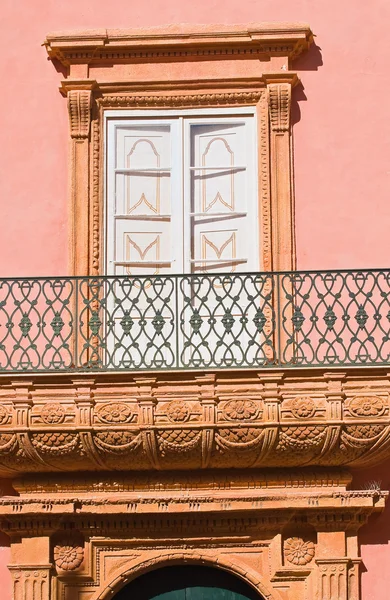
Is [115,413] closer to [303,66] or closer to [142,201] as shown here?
[142,201]

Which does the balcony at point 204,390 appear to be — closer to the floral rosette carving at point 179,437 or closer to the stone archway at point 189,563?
the floral rosette carving at point 179,437

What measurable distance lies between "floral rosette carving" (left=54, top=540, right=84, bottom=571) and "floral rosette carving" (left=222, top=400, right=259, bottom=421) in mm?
1528

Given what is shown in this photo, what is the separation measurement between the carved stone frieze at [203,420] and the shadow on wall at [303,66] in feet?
7.80

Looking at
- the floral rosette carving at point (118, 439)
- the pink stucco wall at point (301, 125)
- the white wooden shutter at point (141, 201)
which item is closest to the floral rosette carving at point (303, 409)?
the floral rosette carving at point (118, 439)

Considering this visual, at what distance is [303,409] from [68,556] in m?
2.06

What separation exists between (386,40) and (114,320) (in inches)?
122

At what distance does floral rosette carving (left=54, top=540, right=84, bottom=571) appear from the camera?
13133 millimetres

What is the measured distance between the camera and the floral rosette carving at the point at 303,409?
12.8 meters

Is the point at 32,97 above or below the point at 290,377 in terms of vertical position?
above

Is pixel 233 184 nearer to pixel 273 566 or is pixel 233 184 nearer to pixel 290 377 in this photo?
pixel 290 377

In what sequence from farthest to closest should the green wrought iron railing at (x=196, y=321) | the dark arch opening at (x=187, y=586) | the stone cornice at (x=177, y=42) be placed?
the stone cornice at (x=177, y=42) < the dark arch opening at (x=187, y=586) < the green wrought iron railing at (x=196, y=321)

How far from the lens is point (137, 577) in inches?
522

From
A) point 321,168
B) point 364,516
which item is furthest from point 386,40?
point 364,516

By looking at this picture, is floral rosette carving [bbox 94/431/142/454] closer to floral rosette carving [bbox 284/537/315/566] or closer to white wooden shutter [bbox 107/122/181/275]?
floral rosette carving [bbox 284/537/315/566]
